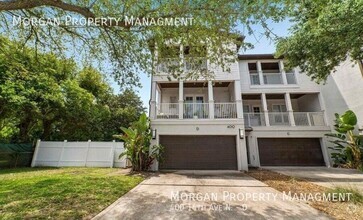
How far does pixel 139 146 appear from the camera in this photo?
33.5 ft

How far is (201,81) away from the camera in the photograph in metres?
13.0

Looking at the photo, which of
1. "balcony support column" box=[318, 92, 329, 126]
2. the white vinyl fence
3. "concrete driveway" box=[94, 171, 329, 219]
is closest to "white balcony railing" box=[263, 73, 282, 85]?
"balcony support column" box=[318, 92, 329, 126]

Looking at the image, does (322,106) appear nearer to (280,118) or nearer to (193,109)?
(280,118)

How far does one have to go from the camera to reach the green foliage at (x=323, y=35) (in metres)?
6.42

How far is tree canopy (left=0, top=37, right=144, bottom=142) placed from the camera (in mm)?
8203

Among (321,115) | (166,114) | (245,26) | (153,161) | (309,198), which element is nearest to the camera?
(309,198)

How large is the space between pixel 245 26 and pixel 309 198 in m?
5.13

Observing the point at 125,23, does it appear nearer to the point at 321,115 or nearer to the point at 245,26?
the point at 245,26

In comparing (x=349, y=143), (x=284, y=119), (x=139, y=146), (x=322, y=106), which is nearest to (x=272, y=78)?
Answer: (x=284, y=119)

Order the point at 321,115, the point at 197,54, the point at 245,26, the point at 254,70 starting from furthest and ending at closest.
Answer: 1. the point at 254,70
2. the point at 321,115
3. the point at 197,54
4. the point at 245,26

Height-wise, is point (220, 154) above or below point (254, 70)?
below

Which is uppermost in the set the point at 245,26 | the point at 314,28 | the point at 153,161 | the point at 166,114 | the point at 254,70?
the point at 254,70

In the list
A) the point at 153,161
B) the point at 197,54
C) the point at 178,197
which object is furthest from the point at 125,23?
the point at 153,161

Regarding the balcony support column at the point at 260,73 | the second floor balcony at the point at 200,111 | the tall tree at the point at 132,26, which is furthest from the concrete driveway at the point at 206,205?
the balcony support column at the point at 260,73
